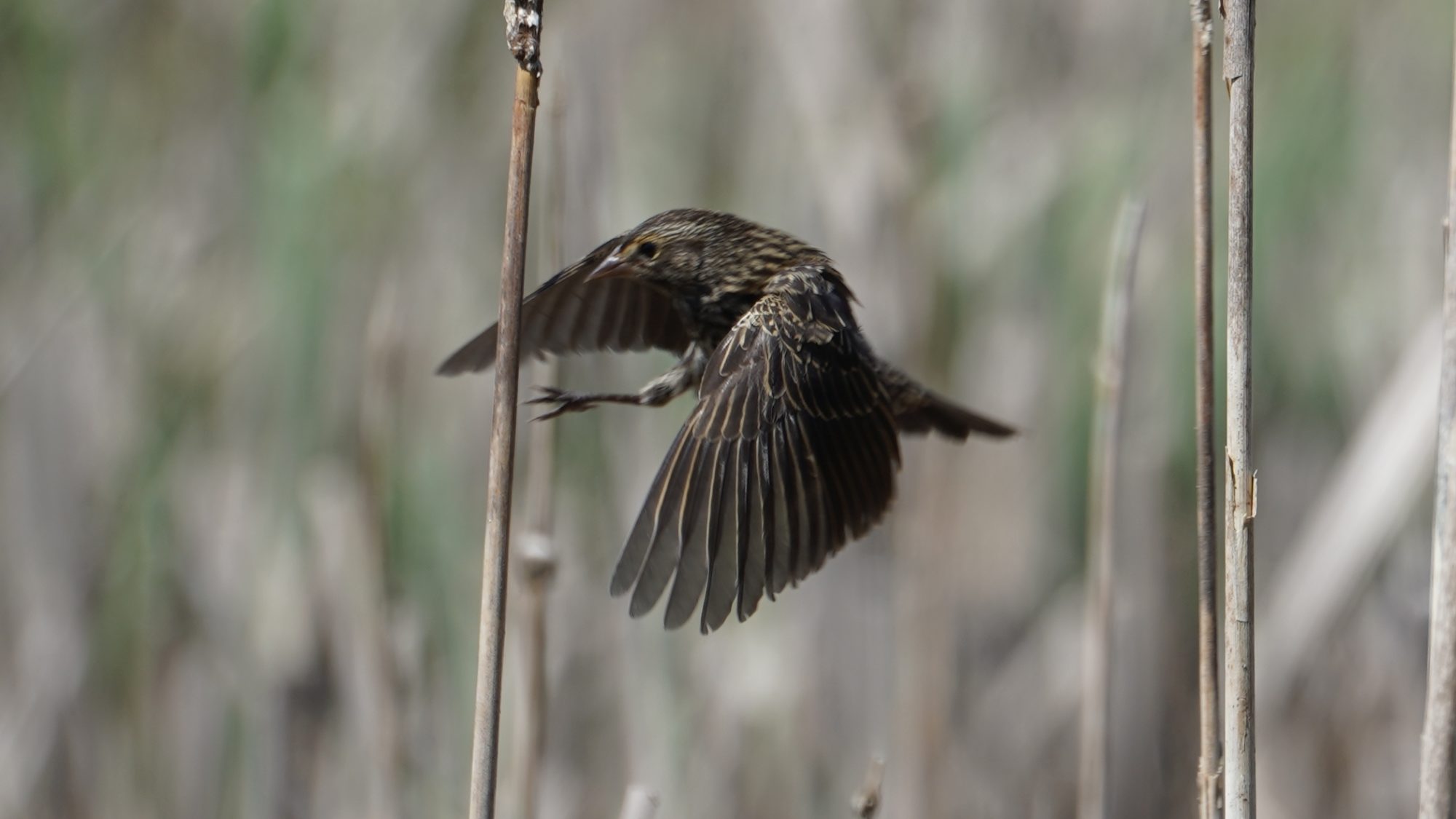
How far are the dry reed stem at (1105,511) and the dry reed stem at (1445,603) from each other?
687 millimetres

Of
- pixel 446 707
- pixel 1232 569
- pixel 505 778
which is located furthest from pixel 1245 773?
pixel 505 778

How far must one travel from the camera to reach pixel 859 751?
9.32ft

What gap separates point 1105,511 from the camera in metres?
1.99

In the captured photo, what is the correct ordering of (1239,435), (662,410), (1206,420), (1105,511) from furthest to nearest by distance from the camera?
1. (662,410)
2. (1105,511)
3. (1206,420)
4. (1239,435)

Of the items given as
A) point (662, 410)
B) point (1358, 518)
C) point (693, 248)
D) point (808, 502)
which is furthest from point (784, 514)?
point (1358, 518)

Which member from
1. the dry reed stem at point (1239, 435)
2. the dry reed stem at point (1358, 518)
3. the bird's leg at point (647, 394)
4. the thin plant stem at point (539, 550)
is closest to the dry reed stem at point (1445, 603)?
the dry reed stem at point (1239, 435)

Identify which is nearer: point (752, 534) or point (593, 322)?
point (752, 534)

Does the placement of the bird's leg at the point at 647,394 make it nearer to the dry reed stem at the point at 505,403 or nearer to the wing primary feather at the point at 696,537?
the wing primary feather at the point at 696,537

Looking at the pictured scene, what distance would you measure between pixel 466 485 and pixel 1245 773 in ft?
6.38

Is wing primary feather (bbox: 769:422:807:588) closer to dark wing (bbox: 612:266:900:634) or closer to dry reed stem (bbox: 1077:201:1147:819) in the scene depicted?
dark wing (bbox: 612:266:900:634)

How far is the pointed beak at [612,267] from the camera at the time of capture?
1821 mm

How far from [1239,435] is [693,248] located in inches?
37.6

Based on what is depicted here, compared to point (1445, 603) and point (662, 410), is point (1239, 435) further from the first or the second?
point (662, 410)

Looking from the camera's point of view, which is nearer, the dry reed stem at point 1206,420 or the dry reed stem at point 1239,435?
the dry reed stem at point 1239,435
